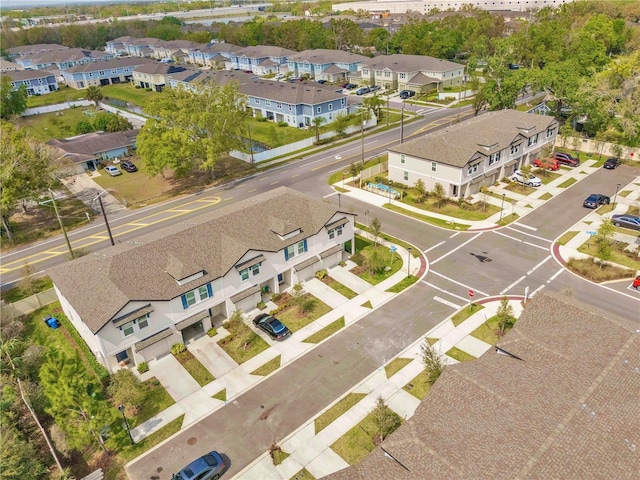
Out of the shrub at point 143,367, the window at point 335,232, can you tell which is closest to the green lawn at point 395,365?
the window at point 335,232

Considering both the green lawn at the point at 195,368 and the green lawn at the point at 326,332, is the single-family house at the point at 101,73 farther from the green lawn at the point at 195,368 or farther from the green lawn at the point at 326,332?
the green lawn at the point at 326,332

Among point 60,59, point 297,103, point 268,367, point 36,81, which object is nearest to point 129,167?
point 297,103

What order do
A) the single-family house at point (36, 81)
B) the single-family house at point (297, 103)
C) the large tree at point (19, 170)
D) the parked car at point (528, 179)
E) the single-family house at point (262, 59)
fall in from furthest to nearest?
the single-family house at point (262, 59) → the single-family house at point (36, 81) → the single-family house at point (297, 103) → the parked car at point (528, 179) → the large tree at point (19, 170)

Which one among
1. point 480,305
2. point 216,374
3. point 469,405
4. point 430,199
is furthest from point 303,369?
point 430,199

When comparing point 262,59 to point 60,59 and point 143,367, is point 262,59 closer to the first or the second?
point 60,59

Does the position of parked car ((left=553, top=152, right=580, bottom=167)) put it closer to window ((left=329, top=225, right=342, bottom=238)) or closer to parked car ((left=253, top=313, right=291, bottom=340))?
window ((left=329, top=225, right=342, bottom=238))

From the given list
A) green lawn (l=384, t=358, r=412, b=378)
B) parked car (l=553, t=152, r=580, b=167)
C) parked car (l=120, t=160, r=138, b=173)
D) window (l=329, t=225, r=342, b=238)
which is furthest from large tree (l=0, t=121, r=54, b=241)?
parked car (l=553, t=152, r=580, b=167)

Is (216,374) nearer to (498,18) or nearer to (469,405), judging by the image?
(469,405)
